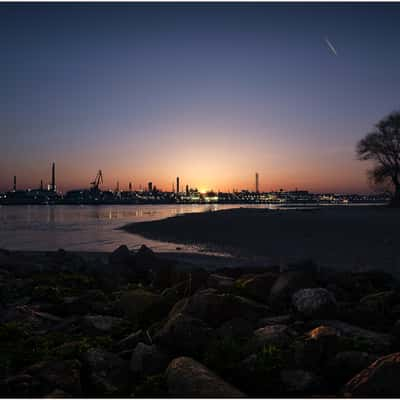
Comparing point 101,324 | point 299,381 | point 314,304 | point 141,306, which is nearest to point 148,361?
point 299,381

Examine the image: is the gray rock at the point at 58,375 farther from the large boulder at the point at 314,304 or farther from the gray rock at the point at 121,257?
the gray rock at the point at 121,257

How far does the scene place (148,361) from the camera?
3566 mm

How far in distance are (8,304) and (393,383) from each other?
6.50m

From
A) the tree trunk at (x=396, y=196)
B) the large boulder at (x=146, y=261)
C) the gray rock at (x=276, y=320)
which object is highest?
the tree trunk at (x=396, y=196)

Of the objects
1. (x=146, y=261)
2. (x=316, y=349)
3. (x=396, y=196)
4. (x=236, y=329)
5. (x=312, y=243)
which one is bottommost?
(x=312, y=243)

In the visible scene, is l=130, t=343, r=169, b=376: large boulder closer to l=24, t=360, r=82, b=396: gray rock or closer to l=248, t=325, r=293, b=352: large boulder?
l=24, t=360, r=82, b=396: gray rock

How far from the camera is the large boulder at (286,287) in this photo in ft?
17.4

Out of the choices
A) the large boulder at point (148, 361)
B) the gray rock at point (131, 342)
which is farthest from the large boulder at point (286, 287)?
the large boulder at point (148, 361)

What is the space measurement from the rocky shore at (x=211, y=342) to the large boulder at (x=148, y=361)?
0.01 meters

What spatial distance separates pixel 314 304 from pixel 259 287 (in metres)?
1.35

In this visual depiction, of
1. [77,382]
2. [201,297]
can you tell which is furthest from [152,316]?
[77,382]

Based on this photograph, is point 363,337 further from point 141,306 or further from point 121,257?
point 121,257

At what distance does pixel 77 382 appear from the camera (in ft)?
10.8

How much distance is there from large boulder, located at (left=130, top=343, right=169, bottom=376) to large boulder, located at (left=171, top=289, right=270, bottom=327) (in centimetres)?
98
